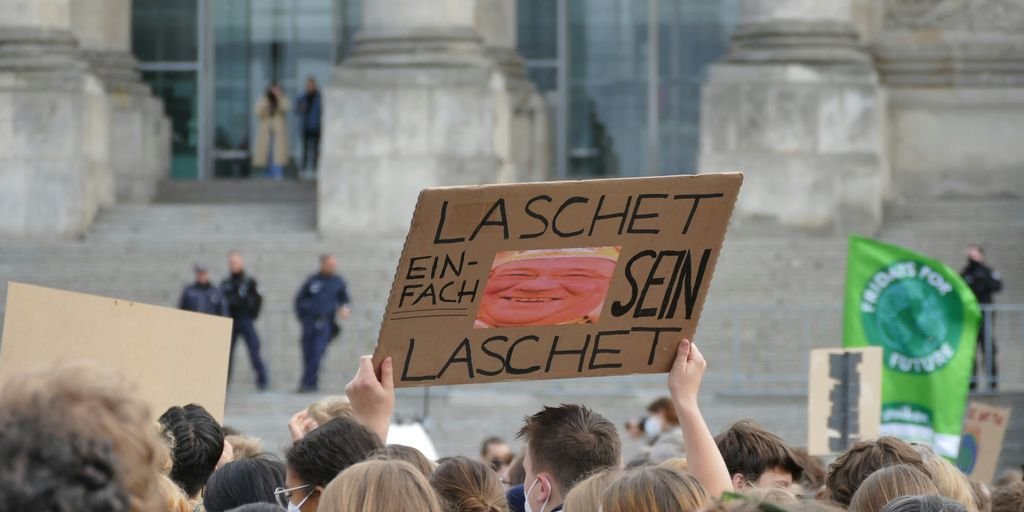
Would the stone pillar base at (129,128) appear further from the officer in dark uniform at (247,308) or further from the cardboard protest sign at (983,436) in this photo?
the cardboard protest sign at (983,436)

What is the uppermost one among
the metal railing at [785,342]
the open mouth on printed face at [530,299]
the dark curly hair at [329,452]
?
the open mouth on printed face at [530,299]

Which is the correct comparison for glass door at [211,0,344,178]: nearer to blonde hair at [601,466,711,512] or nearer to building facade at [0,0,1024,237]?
building facade at [0,0,1024,237]

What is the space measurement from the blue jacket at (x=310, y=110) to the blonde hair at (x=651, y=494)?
917 inches

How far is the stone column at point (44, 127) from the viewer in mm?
24078

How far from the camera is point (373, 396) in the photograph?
5.71 m

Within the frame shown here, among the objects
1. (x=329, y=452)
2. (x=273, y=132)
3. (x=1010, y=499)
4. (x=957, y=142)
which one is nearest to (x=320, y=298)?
(x=957, y=142)

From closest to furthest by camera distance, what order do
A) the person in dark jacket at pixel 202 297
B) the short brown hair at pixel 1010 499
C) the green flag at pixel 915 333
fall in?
the short brown hair at pixel 1010 499 < the green flag at pixel 915 333 < the person in dark jacket at pixel 202 297

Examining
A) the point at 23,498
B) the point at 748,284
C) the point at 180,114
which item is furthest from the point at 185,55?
the point at 23,498

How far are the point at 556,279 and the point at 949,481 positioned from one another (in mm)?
1184

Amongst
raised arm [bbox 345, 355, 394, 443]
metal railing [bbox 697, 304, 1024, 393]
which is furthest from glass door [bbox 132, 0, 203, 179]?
raised arm [bbox 345, 355, 394, 443]

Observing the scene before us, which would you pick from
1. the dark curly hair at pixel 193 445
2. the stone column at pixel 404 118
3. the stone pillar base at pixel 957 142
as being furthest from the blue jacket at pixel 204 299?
the dark curly hair at pixel 193 445

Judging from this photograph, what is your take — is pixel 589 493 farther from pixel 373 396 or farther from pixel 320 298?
pixel 320 298

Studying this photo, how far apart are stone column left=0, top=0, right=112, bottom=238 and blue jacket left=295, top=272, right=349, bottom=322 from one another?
5.83 meters

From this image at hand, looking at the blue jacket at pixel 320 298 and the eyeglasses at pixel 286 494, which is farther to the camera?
the blue jacket at pixel 320 298
